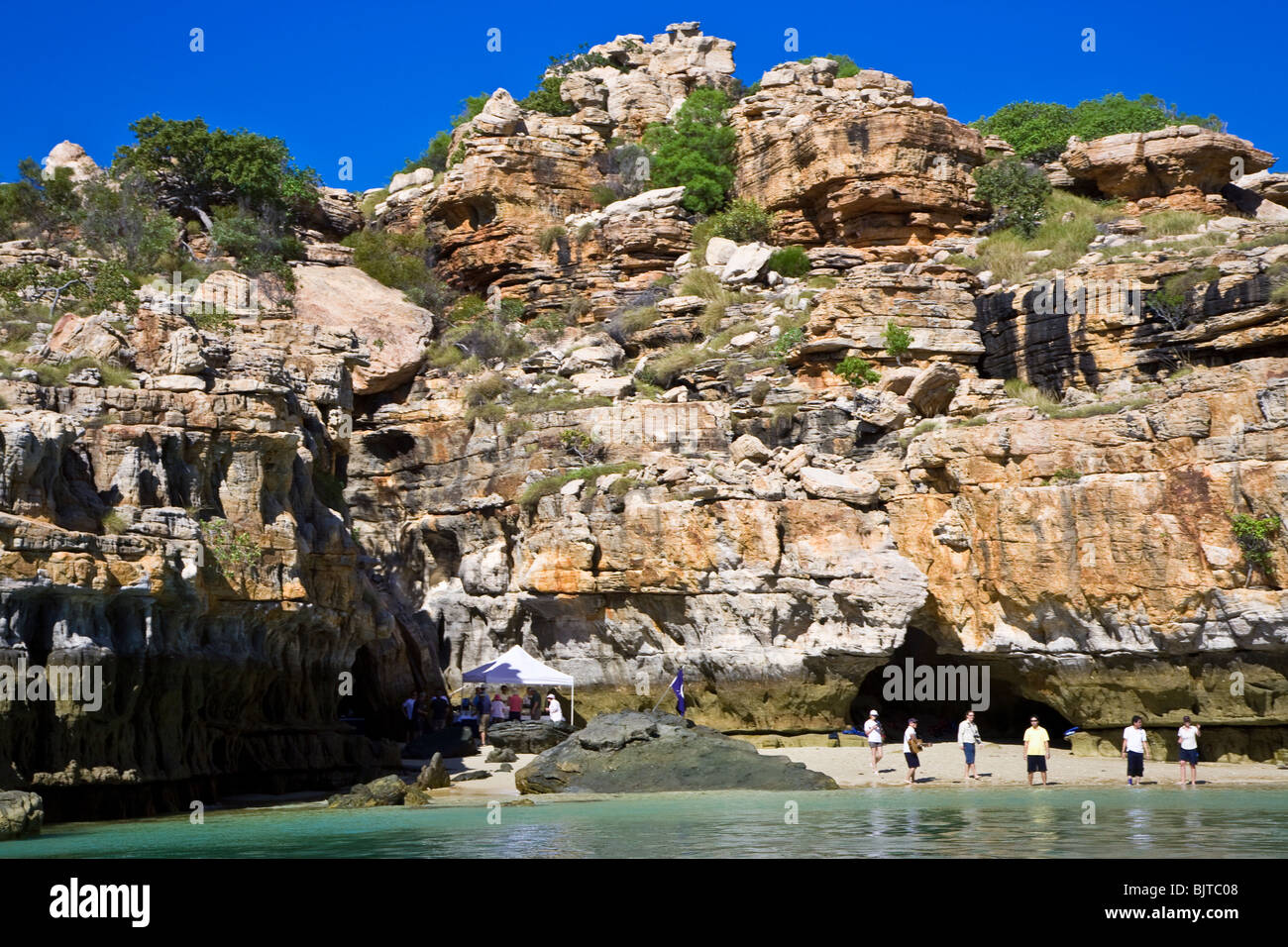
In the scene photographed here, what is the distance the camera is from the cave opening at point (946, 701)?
2906cm

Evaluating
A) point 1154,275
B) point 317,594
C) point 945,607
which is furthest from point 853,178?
point 317,594

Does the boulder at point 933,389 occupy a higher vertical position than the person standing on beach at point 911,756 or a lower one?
higher

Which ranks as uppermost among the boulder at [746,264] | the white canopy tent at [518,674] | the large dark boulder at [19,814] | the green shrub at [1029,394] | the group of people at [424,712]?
the boulder at [746,264]

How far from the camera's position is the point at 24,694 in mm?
17203

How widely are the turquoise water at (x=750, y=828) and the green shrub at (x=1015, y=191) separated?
93.4 ft

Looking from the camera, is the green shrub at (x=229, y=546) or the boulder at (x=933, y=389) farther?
the boulder at (x=933, y=389)

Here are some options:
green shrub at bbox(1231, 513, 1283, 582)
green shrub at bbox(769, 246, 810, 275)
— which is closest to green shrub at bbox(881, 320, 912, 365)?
green shrub at bbox(769, 246, 810, 275)

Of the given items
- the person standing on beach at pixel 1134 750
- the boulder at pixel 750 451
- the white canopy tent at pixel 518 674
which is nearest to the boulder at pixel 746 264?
the boulder at pixel 750 451

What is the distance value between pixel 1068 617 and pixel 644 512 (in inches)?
349

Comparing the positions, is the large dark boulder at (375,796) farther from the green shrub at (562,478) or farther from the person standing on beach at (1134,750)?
the green shrub at (562,478)

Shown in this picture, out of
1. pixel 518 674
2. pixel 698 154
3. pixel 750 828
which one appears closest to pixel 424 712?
pixel 518 674

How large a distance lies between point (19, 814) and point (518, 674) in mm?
13289

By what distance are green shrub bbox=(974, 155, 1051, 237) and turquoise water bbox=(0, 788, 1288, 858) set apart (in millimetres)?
28468

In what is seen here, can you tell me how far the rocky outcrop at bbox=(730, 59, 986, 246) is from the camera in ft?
152
